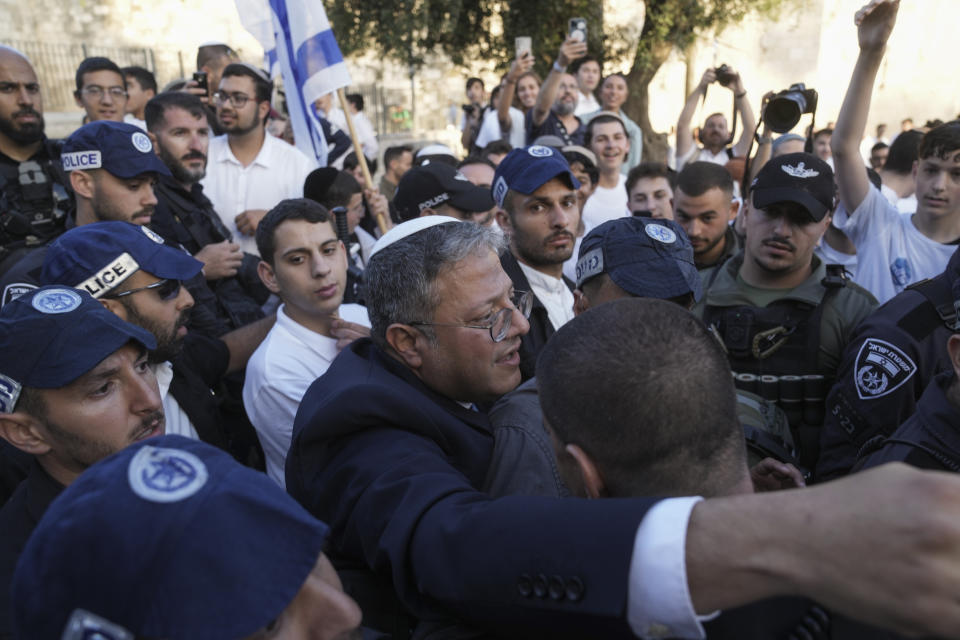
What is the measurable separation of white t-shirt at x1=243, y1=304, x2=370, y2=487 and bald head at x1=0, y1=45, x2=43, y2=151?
2572 mm

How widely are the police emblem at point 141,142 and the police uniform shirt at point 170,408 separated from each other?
4.57ft

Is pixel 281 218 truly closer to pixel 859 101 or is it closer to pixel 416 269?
pixel 416 269

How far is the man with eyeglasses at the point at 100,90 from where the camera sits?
560cm

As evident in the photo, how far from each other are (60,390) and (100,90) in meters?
4.62

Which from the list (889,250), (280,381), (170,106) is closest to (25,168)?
(170,106)

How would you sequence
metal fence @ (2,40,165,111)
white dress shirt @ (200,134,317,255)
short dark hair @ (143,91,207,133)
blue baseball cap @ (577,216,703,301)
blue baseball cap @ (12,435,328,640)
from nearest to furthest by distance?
blue baseball cap @ (12,435,328,640) < blue baseball cap @ (577,216,703,301) < short dark hair @ (143,91,207,133) < white dress shirt @ (200,134,317,255) < metal fence @ (2,40,165,111)

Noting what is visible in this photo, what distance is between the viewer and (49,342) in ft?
6.22

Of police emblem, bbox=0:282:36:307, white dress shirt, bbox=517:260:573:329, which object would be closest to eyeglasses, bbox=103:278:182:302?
police emblem, bbox=0:282:36:307

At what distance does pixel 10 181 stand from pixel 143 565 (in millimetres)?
4166

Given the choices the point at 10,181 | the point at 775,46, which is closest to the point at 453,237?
the point at 10,181

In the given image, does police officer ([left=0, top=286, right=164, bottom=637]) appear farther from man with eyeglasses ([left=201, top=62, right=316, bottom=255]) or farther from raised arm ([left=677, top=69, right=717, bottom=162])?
raised arm ([left=677, top=69, right=717, bottom=162])

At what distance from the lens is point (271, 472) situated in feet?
9.75

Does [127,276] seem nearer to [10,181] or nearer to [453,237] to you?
[453,237]

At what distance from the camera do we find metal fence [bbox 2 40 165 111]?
16.7m
